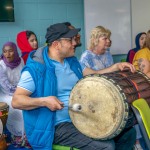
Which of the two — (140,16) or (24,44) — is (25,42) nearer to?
(24,44)

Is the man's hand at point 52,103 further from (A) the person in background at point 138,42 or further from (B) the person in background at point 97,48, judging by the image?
(A) the person in background at point 138,42

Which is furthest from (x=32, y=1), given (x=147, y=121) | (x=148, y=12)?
(x=147, y=121)

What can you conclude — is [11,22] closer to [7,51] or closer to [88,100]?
[7,51]

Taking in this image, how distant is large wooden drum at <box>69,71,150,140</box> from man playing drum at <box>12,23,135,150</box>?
91 millimetres

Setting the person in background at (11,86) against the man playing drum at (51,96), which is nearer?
the man playing drum at (51,96)

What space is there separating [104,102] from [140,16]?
334cm

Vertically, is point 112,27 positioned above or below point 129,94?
above

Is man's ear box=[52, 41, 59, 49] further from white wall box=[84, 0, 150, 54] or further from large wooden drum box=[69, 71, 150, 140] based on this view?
white wall box=[84, 0, 150, 54]

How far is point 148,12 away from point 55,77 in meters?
3.29

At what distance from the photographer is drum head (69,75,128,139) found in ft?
6.03

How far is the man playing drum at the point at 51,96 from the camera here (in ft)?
6.46

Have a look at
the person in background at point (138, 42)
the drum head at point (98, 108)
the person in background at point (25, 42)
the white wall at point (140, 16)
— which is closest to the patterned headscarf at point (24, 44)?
the person in background at point (25, 42)

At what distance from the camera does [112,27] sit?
477 centimetres

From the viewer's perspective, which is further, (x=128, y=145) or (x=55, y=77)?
(x=128, y=145)
